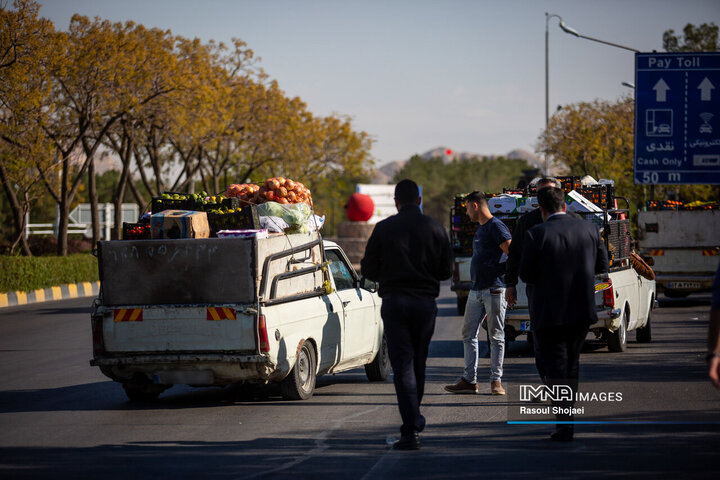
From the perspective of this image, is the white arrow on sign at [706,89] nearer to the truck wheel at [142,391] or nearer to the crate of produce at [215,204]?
the crate of produce at [215,204]

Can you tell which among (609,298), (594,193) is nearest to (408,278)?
(609,298)

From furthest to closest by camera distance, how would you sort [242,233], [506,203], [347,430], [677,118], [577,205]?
1. [506,203]
2. [677,118]
3. [577,205]
4. [242,233]
5. [347,430]

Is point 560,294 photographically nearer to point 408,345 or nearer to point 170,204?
point 408,345

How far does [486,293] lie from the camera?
35.2ft

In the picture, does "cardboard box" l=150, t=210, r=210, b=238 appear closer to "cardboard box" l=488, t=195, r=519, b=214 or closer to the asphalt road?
the asphalt road

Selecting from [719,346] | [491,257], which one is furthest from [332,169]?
[719,346]

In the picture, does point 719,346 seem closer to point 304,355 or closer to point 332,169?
point 304,355

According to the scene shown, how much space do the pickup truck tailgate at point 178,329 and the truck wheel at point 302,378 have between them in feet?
2.59

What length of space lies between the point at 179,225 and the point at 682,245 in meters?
16.5

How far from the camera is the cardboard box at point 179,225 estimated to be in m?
10.4

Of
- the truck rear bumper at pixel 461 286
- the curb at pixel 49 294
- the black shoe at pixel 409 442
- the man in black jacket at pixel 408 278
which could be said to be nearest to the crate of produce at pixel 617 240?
the truck rear bumper at pixel 461 286

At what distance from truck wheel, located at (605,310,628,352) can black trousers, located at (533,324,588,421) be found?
22.0ft

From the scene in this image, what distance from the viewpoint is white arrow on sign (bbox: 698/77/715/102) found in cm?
1524

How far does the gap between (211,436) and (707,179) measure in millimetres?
9369
